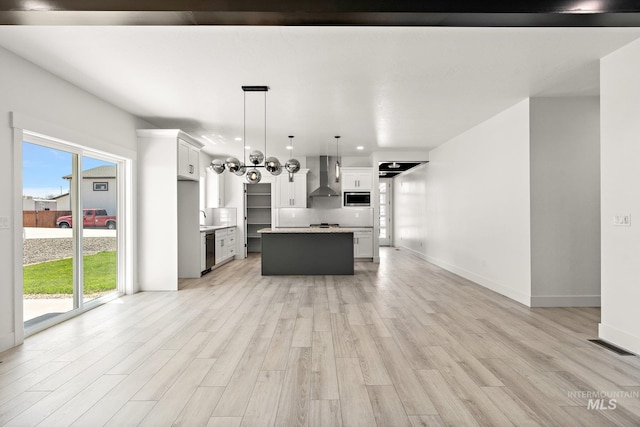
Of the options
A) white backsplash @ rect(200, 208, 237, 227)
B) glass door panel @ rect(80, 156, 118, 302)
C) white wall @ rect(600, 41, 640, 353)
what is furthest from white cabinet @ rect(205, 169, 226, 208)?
white wall @ rect(600, 41, 640, 353)

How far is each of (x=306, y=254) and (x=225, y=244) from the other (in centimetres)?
248

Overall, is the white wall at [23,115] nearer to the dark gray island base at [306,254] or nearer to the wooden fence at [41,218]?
the wooden fence at [41,218]

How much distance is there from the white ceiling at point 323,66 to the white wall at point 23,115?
15 cm

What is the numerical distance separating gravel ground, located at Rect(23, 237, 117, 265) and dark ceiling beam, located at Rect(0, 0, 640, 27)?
259 centimetres

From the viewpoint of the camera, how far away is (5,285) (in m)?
3.03

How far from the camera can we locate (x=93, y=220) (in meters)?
4.54

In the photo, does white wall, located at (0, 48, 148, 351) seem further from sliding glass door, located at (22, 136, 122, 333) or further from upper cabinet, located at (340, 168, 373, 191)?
upper cabinet, located at (340, 168, 373, 191)

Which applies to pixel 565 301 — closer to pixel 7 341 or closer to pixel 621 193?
pixel 621 193

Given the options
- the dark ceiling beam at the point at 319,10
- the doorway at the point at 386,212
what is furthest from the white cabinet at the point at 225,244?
the dark ceiling beam at the point at 319,10

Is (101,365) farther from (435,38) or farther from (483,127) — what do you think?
(483,127)

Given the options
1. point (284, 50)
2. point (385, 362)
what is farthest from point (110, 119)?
point (385, 362)

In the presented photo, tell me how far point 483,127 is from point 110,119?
18.8 feet

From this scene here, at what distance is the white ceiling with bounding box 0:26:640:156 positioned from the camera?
9.24 feet

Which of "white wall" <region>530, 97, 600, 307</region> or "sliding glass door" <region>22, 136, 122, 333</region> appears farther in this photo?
"white wall" <region>530, 97, 600, 307</region>
